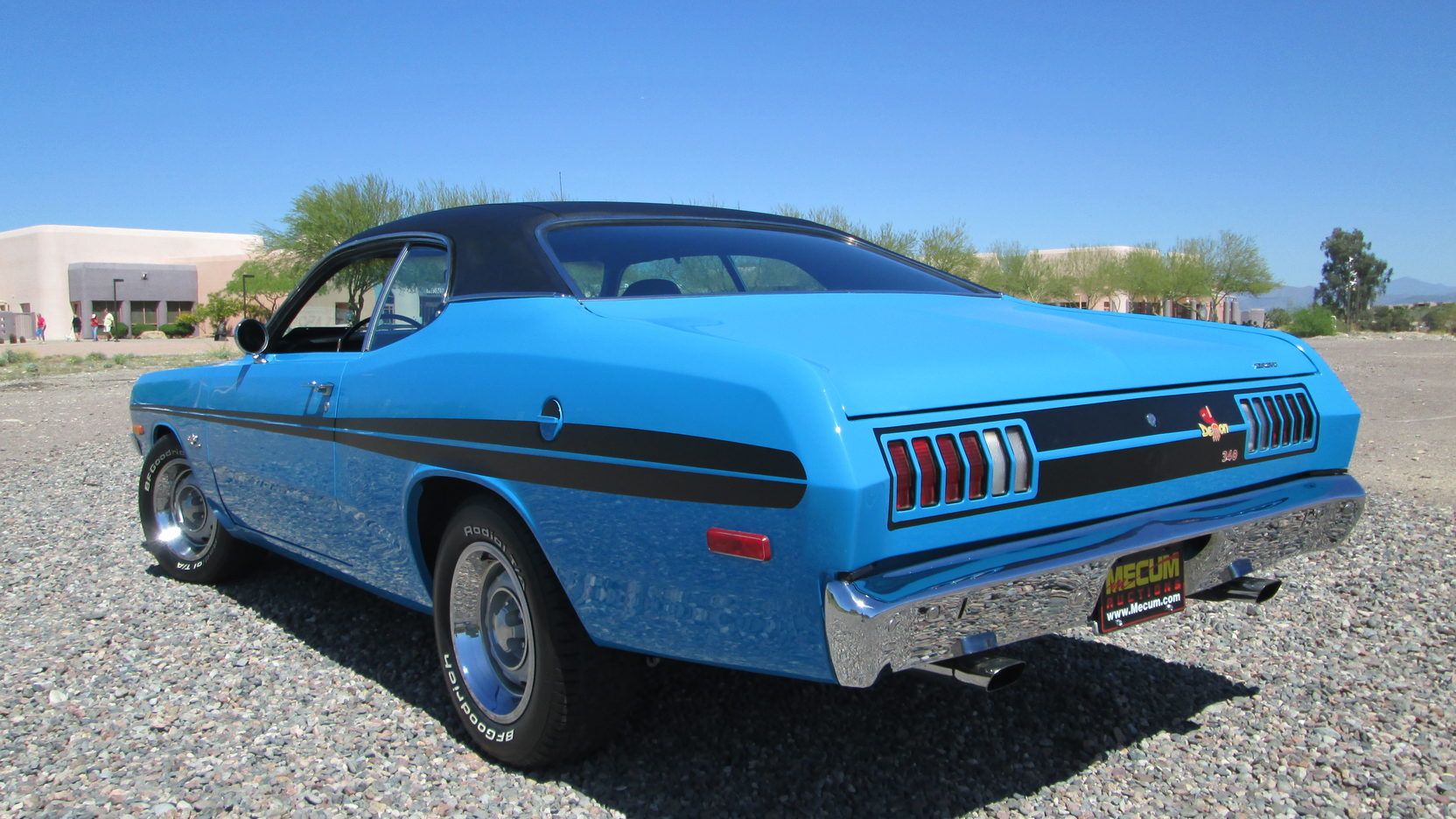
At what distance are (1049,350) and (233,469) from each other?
10.2 ft

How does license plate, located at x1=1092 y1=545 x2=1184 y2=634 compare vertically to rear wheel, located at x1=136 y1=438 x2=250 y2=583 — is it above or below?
above

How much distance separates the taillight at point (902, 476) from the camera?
6.93ft

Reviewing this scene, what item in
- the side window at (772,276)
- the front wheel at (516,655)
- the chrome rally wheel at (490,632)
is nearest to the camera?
the front wheel at (516,655)

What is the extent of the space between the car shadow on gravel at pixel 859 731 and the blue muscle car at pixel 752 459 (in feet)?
0.99

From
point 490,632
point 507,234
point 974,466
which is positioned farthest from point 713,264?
point 974,466

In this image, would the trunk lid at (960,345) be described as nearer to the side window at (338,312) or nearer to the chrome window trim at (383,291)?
the chrome window trim at (383,291)

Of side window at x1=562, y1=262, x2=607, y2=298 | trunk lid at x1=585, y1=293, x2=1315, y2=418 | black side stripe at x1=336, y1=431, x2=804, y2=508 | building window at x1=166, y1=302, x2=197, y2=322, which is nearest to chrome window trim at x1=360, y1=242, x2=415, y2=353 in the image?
black side stripe at x1=336, y1=431, x2=804, y2=508

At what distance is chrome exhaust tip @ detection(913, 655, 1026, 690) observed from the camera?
2264 millimetres

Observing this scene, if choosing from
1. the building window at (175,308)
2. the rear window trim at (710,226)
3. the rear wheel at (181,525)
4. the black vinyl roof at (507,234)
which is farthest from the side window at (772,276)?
the building window at (175,308)

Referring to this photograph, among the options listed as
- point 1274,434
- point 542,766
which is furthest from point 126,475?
point 1274,434

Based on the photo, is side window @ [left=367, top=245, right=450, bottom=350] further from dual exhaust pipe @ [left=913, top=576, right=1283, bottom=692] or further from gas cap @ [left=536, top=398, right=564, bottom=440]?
dual exhaust pipe @ [left=913, top=576, right=1283, bottom=692]

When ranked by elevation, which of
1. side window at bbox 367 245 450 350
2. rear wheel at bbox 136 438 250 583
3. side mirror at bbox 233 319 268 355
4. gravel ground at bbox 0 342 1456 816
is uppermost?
side window at bbox 367 245 450 350

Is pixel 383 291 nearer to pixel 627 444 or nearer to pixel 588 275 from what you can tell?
pixel 588 275

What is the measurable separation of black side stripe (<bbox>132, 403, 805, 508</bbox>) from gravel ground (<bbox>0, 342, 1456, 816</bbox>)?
835mm
